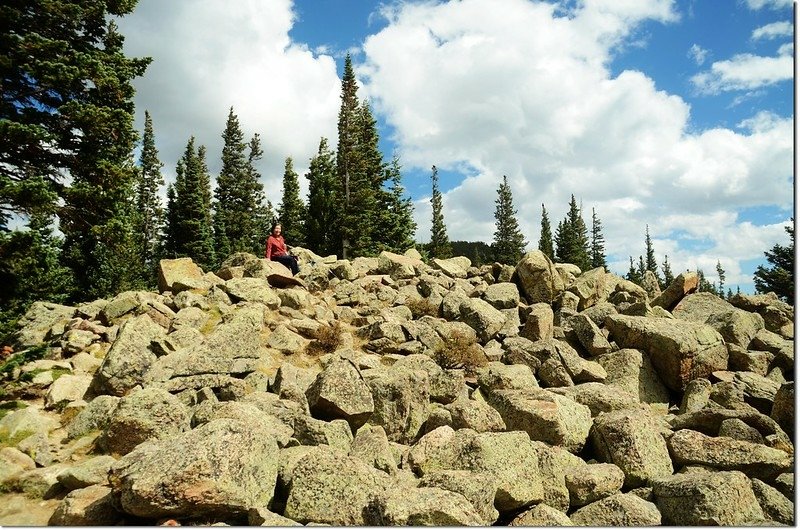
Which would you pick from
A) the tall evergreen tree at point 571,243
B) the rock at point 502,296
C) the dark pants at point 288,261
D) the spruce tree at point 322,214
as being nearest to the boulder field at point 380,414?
the rock at point 502,296

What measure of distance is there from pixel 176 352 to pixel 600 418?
1049 cm

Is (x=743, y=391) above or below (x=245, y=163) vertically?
below

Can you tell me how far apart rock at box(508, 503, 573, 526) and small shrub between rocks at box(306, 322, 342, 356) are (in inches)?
338

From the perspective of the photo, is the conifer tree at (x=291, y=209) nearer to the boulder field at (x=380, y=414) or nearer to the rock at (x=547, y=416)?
the boulder field at (x=380, y=414)

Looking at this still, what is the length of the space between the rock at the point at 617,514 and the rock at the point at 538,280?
46.5 ft

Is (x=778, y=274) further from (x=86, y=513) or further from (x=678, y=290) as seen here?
(x=86, y=513)

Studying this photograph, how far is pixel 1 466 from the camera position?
7.34 metres

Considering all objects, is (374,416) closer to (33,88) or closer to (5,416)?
(5,416)

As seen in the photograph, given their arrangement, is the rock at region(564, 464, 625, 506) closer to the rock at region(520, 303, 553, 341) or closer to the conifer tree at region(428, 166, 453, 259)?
the rock at region(520, 303, 553, 341)

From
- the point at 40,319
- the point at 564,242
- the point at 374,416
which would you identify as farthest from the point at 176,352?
the point at 564,242

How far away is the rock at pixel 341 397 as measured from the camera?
32.0 feet

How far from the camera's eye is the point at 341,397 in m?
9.80

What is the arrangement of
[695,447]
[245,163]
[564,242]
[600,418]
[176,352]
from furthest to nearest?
[564,242], [245,163], [176,352], [600,418], [695,447]

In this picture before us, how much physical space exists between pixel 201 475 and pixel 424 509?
118 inches
